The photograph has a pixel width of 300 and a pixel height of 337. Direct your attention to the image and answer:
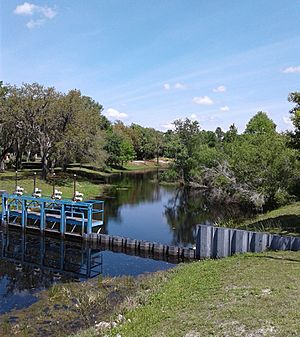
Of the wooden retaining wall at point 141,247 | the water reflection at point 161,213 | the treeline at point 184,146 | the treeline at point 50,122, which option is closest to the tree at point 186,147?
the treeline at point 184,146

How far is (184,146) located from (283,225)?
4586 centimetres

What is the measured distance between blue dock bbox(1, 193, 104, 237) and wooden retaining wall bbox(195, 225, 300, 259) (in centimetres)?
→ 925

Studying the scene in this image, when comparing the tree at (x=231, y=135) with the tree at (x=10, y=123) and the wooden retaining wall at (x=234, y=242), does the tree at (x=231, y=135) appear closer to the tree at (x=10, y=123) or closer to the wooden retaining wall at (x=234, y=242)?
the tree at (x=10, y=123)

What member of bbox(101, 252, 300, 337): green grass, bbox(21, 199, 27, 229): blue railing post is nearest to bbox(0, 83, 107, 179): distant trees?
bbox(21, 199, 27, 229): blue railing post

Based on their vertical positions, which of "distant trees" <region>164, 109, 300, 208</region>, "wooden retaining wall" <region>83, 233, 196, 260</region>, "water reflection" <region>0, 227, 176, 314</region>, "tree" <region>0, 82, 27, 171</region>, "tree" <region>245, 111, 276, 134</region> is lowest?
"water reflection" <region>0, 227, 176, 314</region>

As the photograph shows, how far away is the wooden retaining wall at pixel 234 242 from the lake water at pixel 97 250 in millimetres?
2863

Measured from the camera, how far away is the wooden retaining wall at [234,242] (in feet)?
57.1

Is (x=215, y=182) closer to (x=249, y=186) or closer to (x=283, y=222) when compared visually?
(x=249, y=186)

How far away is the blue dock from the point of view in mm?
27406

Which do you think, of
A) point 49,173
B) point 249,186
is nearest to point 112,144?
point 49,173

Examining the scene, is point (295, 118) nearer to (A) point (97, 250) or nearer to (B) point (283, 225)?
(B) point (283, 225)

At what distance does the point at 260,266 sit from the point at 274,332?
6445 mm

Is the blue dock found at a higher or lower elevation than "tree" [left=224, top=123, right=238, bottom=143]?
lower

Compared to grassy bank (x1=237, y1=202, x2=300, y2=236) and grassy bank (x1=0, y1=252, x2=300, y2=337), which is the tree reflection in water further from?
grassy bank (x1=0, y1=252, x2=300, y2=337)
